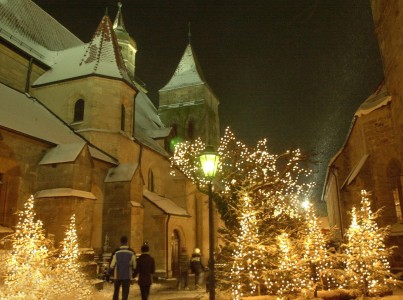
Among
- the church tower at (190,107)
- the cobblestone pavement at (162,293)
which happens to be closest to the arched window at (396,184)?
the cobblestone pavement at (162,293)

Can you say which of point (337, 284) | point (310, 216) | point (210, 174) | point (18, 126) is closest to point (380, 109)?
point (310, 216)

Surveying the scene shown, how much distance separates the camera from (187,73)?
41.2 meters

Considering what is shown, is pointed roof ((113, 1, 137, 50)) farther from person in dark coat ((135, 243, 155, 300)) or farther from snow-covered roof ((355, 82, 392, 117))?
person in dark coat ((135, 243, 155, 300))

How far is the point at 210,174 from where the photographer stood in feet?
29.5

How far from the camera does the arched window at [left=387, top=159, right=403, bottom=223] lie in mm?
13883

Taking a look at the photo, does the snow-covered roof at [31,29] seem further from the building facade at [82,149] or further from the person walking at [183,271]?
the person walking at [183,271]

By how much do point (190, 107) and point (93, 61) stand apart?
58.7ft

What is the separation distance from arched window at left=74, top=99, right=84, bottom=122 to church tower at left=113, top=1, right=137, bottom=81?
2099cm

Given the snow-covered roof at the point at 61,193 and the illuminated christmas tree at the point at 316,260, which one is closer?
the illuminated christmas tree at the point at 316,260

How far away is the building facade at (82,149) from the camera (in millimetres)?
14422

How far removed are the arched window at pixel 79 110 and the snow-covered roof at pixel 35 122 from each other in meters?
1.27

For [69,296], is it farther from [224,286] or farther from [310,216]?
[310,216]

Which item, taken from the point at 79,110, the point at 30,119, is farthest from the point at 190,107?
the point at 30,119

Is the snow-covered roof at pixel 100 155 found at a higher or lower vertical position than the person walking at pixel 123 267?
higher
